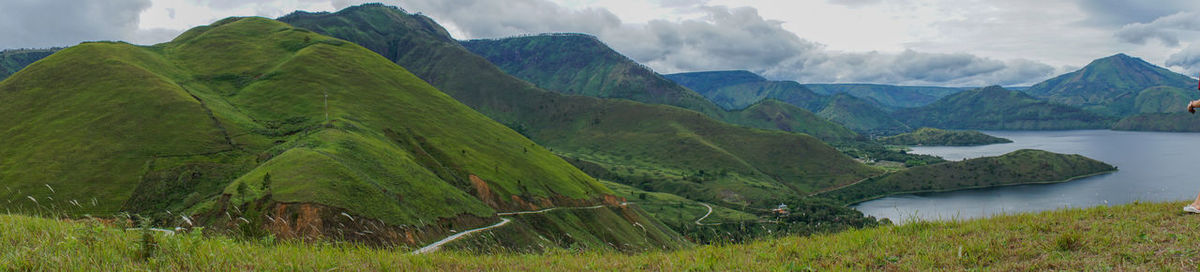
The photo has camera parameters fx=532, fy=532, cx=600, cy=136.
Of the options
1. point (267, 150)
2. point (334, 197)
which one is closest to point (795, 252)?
point (334, 197)

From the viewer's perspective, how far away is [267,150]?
6975 centimetres

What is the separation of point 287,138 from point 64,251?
77675mm

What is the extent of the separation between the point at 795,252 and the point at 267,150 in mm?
76584

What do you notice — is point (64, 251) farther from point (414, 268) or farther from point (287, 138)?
point (287, 138)

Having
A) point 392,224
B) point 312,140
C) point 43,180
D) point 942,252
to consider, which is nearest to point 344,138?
point 312,140

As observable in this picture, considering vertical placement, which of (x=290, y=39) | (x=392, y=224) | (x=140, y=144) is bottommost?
(x=392, y=224)

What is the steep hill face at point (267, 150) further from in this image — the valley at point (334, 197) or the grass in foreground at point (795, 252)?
the grass in foreground at point (795, 252)

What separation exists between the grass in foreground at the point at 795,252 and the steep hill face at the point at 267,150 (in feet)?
41.8

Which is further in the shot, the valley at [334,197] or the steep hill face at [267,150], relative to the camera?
the steep hill face at [267,150]

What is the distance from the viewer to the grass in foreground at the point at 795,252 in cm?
717

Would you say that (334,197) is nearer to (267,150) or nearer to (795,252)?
(267,150)

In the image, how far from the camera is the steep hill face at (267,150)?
157 ft

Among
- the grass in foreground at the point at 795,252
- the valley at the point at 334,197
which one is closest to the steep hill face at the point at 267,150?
the valley at the point at 334,197

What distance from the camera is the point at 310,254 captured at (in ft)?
26.2
